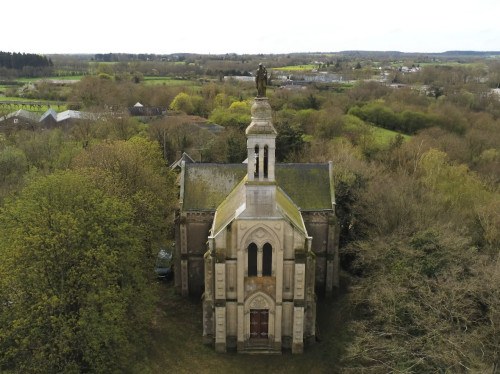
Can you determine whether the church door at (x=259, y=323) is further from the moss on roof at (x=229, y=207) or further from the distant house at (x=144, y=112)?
the distant house at (x=144, y=112)

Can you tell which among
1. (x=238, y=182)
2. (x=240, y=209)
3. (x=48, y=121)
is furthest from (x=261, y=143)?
(x=48, y=121)

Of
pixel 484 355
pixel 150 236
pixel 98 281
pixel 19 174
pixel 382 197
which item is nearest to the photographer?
pixel 484 355

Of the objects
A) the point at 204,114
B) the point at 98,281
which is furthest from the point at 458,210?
the point at 204,114

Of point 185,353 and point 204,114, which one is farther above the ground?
point 204,114

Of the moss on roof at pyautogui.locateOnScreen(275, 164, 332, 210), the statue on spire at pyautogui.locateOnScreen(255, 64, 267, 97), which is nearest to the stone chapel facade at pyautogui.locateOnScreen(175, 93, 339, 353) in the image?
the statue on spire at pyautogui.locateOnScreen(255, 64, 267, 97)

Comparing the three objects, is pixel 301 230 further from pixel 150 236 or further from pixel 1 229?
pixel 1 229

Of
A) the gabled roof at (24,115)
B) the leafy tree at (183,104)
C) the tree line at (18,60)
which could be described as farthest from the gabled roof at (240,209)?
the tree line at (18,60)
